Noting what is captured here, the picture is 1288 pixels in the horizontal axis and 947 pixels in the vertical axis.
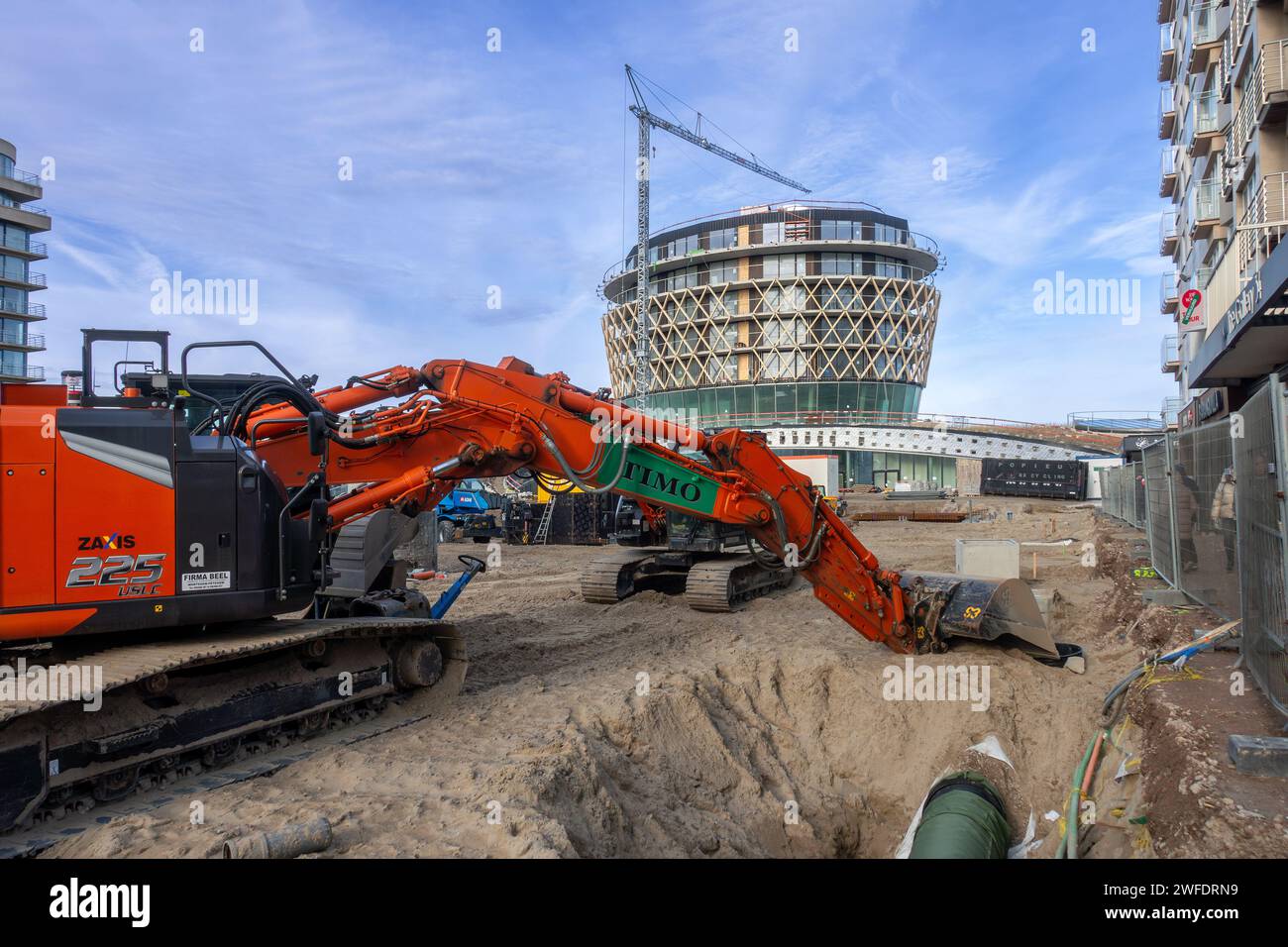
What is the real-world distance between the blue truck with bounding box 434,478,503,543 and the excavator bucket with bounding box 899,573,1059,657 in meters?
17.9

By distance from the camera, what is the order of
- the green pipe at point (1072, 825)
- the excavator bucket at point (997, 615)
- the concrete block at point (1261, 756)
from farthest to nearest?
the excavator bucket at point (997, 615) → the green pipe at point (1072, 825) → the concrete block at point (1261, 756)

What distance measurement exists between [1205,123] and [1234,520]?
109 feet

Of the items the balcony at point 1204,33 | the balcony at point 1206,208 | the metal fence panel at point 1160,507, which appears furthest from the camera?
the balcony at point 1206,208

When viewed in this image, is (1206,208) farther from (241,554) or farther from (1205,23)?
(241,554)

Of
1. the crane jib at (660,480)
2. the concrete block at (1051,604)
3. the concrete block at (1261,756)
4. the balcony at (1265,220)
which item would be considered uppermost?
the balcony at (1265,220)

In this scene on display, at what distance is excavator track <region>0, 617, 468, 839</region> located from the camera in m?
4.58

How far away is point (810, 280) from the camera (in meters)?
69.2

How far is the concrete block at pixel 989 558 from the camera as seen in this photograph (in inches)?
526

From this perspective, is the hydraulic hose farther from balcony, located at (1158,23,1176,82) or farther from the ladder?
balcony, located at (1158,23,1176,82)

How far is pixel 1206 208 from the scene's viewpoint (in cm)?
3397

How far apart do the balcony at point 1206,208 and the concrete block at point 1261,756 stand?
35441 millimetres

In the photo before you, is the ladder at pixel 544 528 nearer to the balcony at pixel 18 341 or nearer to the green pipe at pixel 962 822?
the green pipe at pixel 962 822

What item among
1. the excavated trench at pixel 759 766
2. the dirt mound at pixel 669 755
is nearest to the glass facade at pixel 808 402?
the dirt mound at pixel 669 755

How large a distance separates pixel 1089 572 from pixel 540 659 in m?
12.0
